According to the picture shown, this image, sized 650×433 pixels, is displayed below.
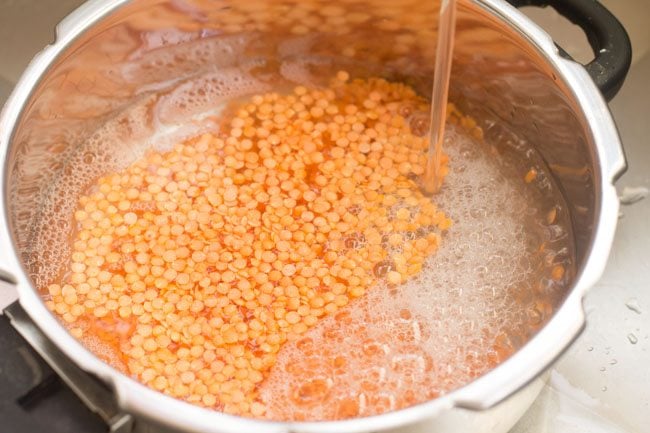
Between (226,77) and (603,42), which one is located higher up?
(603,42)

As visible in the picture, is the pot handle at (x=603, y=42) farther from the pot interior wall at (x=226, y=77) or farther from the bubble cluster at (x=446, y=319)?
the bubble cluster at (x=446, y=319)

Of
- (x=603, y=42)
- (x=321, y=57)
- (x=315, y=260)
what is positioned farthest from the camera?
(x=321, y=57)

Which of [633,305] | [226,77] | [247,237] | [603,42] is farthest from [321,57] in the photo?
[633,305]

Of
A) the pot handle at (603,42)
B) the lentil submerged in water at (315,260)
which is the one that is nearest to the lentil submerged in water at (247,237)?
the lentil submerged in water at (315,260)

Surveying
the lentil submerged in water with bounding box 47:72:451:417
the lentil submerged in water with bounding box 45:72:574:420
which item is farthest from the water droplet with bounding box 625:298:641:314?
the lentil submerged in water with bounding box 47:72:451:417

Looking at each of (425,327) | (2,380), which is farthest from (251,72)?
(2,380)

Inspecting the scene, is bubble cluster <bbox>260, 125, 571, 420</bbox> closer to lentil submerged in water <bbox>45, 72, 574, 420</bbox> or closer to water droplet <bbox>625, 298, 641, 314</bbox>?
lentil submerged in water <bbox>45, 72, 574, 420</bbox>

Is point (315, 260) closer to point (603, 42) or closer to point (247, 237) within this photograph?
point (247, 237)
